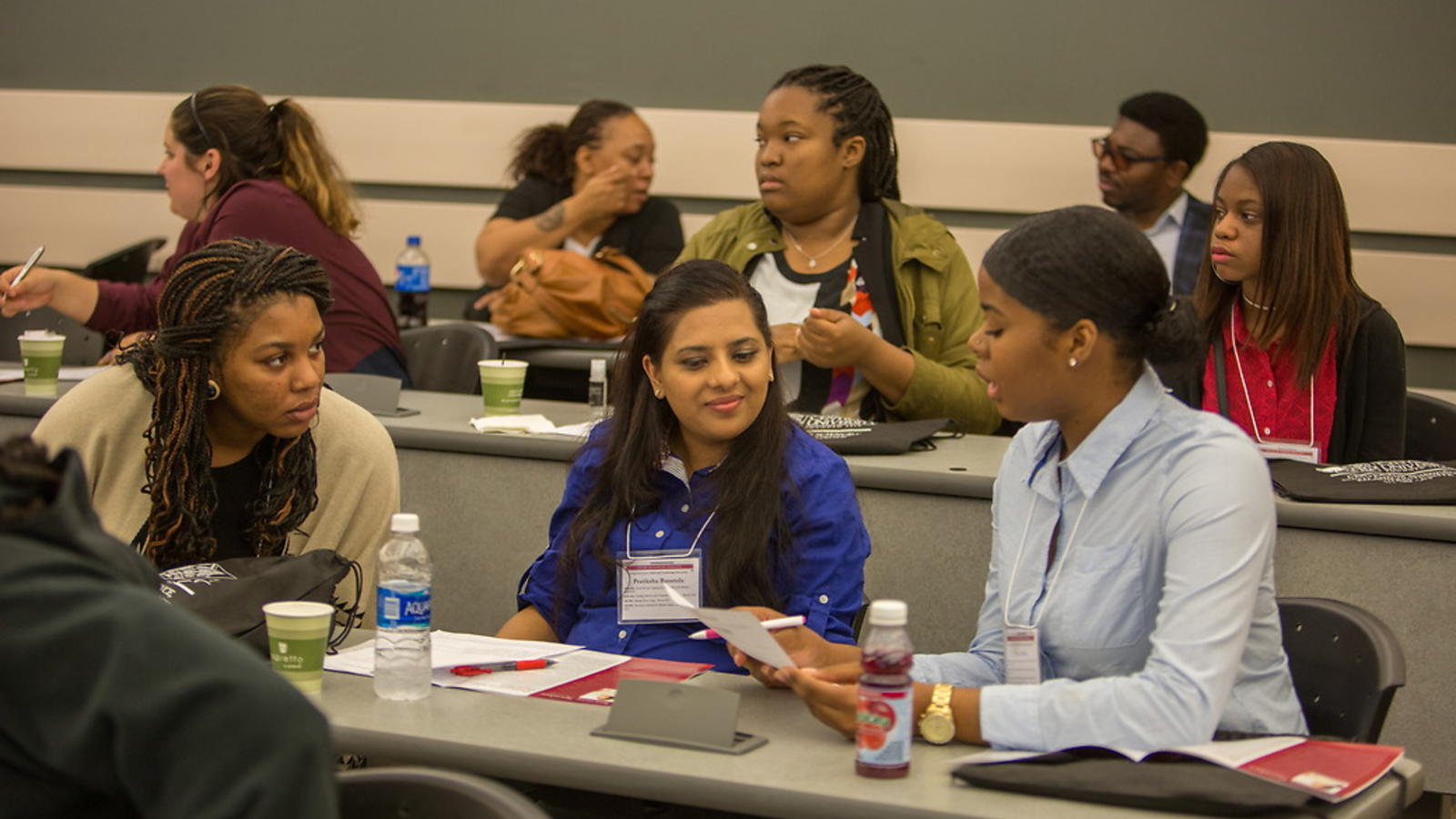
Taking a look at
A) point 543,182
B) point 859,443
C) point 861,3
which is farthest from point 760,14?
point 859,443

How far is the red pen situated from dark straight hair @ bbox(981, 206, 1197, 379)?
0.79 metres

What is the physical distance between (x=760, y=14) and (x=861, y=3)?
1.22 ft

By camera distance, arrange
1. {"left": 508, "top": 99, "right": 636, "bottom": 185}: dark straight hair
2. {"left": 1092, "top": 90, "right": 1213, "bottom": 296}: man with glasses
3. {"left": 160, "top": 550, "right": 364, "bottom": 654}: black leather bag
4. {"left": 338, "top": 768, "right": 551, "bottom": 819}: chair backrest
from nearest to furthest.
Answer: {"left": 338, "top": 768, "right": 551, "bottom": 819}: chair backrest < {"left": 160, "top": 550, "right": 364, "bottom": 654}: black leather bag < {"left": 1092, "top": 90, "right": 1213, "bottom": 296}: man with glasses < {"left": 508, "top": 99, "right": 636, "bottom": 185}: dark straight hair

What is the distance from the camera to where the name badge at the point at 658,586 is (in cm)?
239

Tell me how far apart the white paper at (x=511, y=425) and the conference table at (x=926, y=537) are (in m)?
0.04

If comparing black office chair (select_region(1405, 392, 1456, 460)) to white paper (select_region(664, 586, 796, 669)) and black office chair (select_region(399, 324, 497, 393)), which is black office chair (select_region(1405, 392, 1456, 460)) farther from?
black office chair (select_region(399, 324, 497, 393))

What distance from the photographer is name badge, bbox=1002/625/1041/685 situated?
1.90 meters

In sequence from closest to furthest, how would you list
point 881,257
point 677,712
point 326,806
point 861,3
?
point 326,806, point 677,712, point 881,257, point 861,3

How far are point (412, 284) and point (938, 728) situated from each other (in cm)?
436

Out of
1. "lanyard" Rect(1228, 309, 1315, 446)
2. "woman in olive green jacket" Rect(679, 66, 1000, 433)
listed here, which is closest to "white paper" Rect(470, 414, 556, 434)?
"woman in olive green jacket" Rect(679, 66, 1000, 433)

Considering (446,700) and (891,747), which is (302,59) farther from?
(891,747)

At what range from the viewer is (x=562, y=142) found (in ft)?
17.3

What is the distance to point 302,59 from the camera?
20.1 feet

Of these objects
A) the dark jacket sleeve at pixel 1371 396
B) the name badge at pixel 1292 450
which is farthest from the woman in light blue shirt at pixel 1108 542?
the dark jacket sleeve at pixel 1371 396
